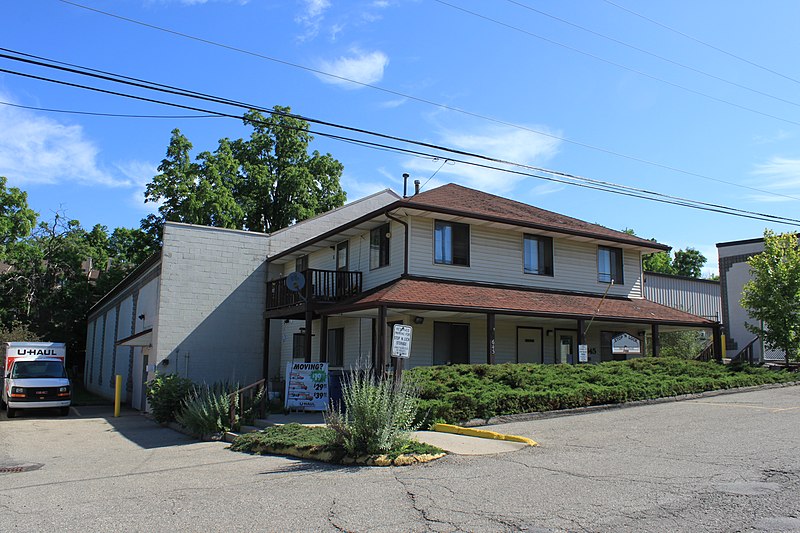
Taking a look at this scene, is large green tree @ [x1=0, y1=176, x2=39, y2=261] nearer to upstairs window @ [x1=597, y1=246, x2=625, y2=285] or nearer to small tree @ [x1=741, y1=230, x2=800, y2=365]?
upstairs window @ [x1=597, y1=246, x2=625, y2=285]

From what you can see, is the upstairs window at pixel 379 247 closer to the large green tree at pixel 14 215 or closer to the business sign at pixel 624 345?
the business sign at pixel 624 345

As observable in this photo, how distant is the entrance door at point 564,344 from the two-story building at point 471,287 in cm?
5

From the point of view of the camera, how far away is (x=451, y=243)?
69.0 ft

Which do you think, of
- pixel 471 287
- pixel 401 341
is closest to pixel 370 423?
pixel 401 341

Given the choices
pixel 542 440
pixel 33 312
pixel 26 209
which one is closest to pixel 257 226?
pixel 26 209

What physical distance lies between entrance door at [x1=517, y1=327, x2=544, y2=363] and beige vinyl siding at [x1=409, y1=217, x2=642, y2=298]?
1.60 metres

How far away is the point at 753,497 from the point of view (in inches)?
291

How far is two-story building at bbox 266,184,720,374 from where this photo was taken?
19828 millimetres

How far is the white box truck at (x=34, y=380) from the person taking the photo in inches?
959

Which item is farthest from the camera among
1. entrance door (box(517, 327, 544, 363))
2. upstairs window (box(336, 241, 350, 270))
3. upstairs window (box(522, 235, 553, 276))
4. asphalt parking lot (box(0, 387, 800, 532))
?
upstairs window (box(336, 241, 350, 270))

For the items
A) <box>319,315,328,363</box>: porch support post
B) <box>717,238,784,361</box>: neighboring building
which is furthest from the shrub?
<box>717,238,784,361</box>: neighboring building

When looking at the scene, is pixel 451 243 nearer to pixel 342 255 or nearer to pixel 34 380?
pixel 342 255

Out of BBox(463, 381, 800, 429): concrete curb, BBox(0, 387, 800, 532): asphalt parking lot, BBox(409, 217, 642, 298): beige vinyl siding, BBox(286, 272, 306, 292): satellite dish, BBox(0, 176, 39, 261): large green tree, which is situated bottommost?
BBox(0, 387, 800, 532): asphalt parking lot

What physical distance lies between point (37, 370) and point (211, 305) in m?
7.10
